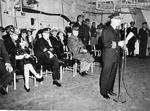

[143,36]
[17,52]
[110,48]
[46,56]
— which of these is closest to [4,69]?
[17,52]

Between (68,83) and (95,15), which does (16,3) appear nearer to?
(68,83)

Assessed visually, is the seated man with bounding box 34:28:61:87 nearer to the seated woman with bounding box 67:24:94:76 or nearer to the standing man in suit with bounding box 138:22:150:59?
the seated woman with bounding box 67:24:94:76

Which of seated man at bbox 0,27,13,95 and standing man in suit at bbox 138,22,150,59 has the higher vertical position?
standing man in suit at bbox 138,22,150,59

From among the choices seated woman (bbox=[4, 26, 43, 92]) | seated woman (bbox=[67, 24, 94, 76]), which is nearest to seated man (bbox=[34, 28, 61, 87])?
seated woman (bbox=[4, 26, 43, 92])

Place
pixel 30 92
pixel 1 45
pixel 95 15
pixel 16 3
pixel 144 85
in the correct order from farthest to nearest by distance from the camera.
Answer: pixel 95 15 < pixel 16 3 < pixel 144 85 < pixel 30 92 < pixel 1 45

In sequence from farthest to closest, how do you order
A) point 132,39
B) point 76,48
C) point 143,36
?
point 132,39 < point 143,36 < point 76,48

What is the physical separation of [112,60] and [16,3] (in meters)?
4.16

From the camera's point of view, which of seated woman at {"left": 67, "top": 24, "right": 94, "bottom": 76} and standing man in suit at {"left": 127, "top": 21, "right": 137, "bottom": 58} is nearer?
seated woman at {"left": 67, "top": 24, "right": 94, "bottom": 76}


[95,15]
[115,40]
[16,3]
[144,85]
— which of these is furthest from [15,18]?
[95,15]

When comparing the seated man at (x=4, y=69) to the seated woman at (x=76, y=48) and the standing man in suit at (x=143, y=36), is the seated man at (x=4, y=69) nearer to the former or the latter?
the seated woman at (x=76, y=48)

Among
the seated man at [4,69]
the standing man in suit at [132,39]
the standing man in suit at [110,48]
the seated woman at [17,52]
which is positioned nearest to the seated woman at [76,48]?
the seated woman at [17,52]

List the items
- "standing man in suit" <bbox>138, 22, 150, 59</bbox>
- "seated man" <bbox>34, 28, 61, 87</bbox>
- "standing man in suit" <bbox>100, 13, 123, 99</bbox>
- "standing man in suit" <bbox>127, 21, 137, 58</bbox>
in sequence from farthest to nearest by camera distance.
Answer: "standing man in suit" <bbox>127, 21, 137, 58</bbox>, "standing man in suit" <bbox>138, 22, 150, 59</bbox>, "seated man" <bbox>34, 28, 61, 87</bbox>, "standing man in suit" <bbox>100, 13, 123, 99</bbox>

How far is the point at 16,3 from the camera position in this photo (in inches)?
227

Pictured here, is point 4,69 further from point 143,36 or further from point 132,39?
point 143,36
